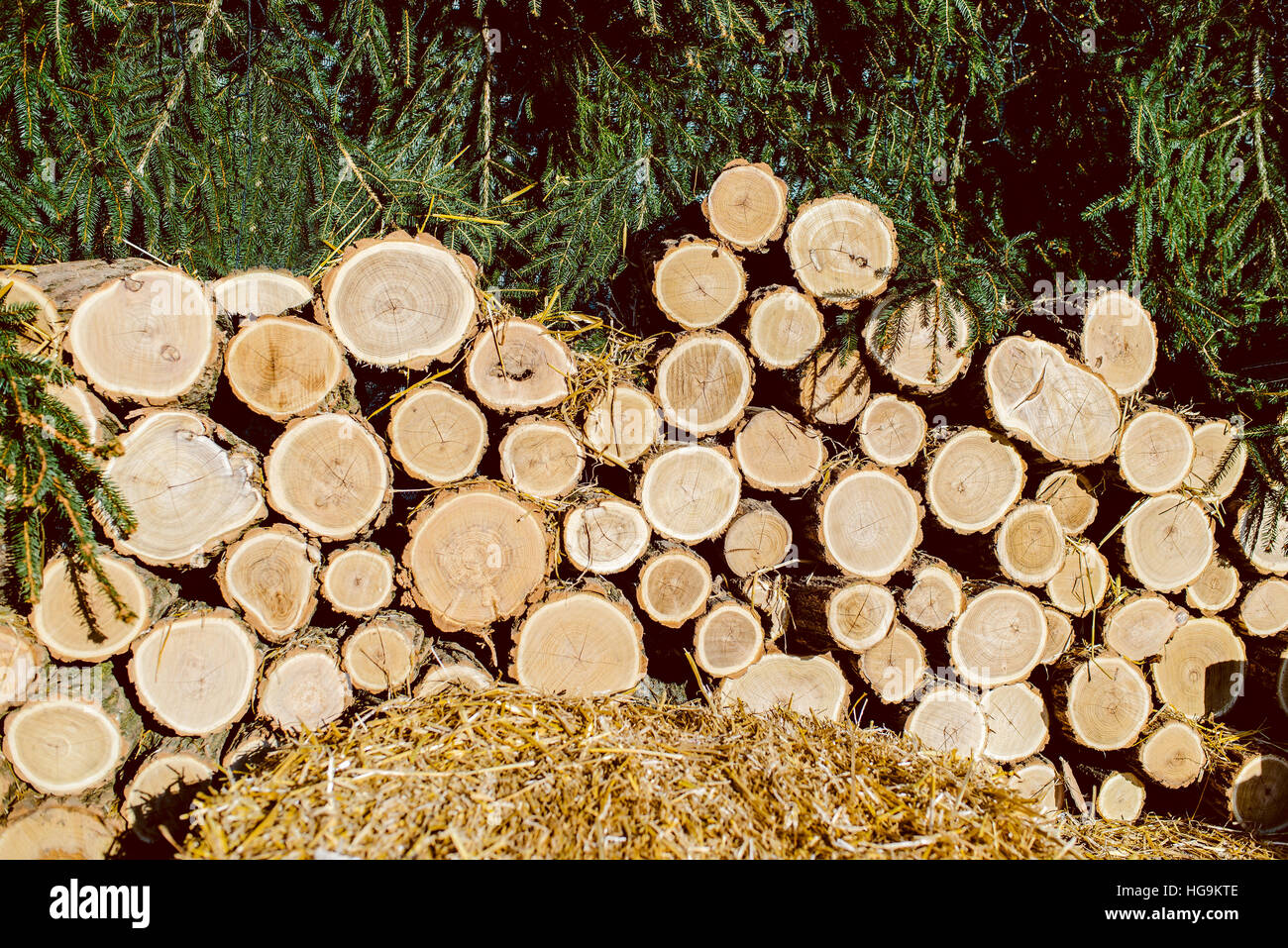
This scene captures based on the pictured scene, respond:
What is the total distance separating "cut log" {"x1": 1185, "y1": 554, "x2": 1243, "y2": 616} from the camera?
3.35m

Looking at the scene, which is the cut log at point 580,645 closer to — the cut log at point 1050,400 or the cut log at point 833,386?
the cut log at point 833,386

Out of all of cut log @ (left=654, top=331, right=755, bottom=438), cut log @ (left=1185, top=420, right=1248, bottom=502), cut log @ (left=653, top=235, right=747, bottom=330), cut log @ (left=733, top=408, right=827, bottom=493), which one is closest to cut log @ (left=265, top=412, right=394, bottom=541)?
cut log @ (left=654, top=331, right=755, bottom=438)

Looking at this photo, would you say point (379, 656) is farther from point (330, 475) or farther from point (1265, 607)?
point (1265, 607)

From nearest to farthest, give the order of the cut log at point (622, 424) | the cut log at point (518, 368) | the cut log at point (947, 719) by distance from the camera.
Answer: the cut log at point (518, 368) < the cut log at point (622, 424) < the cut log at point (947, 719)

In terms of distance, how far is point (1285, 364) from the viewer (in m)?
3.23

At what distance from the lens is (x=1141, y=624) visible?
3.22 meters

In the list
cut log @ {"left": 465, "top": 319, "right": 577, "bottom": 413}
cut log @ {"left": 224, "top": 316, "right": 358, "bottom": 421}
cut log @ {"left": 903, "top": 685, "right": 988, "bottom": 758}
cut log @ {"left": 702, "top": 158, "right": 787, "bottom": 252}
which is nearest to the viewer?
cut log @ {"left": 224, "top": 316, "right": 358, "bottom": 421}

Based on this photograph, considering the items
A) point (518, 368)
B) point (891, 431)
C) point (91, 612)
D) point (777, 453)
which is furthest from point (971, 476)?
point (91, 612)

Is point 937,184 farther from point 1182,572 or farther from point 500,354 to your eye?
point 500,354

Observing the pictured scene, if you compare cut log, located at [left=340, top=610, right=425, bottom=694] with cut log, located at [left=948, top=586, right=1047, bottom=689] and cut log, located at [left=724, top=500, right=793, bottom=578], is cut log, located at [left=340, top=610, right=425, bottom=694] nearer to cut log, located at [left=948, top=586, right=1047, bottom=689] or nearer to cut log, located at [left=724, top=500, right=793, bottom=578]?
cut log, located at [left=724, top=500, right=793, bottom=578]

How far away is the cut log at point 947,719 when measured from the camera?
3.03 m

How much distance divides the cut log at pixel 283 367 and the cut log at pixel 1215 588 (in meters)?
3.68

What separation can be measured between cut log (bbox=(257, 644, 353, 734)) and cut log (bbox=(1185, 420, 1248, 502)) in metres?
3.52

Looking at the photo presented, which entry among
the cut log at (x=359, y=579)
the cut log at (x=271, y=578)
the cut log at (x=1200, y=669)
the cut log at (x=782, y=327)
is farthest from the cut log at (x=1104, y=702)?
the cut log at (x=271, y=578)
